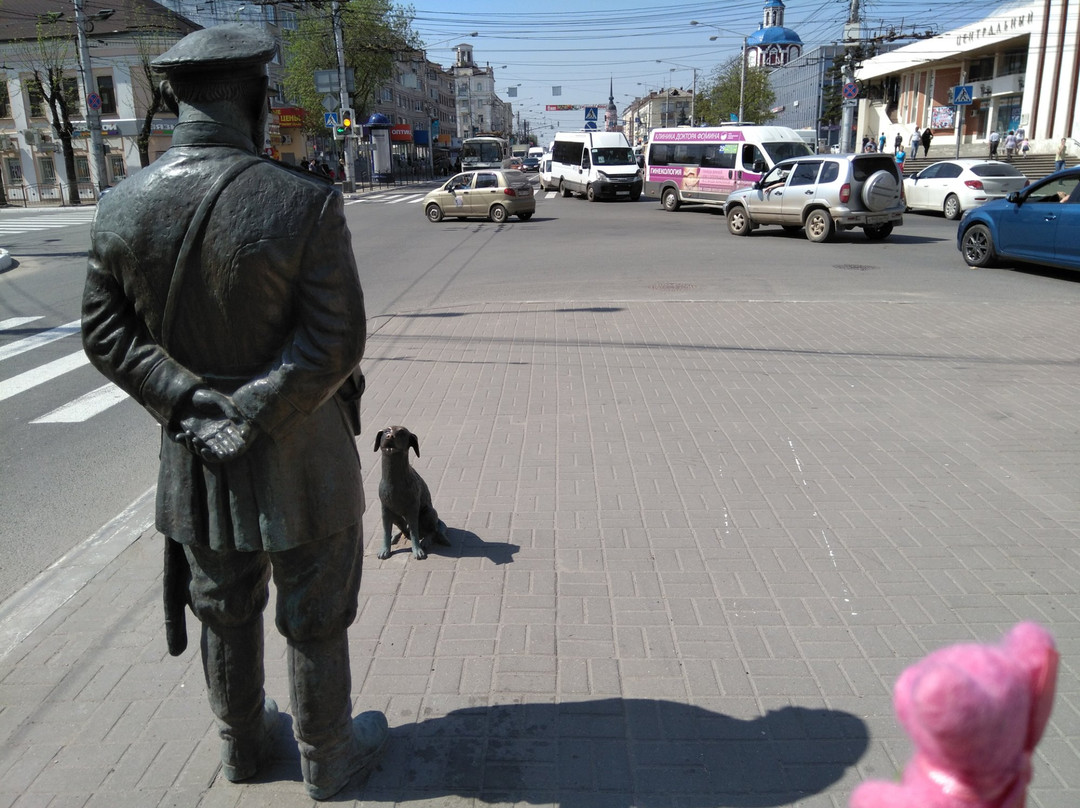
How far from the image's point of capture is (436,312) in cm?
1167

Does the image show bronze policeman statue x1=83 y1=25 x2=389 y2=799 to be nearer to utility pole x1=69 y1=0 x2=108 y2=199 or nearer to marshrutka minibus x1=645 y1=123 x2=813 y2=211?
marshrutka minibus x1=645 y1=123 x2=813 y2=211

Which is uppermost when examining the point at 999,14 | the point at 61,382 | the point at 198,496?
the point at 999,14

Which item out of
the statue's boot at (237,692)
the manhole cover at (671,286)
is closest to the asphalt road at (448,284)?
the manhole cover at (671,286)

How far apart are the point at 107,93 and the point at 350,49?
44.7 feet

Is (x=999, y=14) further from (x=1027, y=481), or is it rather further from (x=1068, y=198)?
(x=1027, y=481)

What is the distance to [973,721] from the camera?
1.05 meters

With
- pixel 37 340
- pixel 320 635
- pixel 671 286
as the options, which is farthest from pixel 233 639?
pixel 671 286

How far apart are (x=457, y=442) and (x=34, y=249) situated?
1914cm

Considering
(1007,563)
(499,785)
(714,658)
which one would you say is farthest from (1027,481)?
(499,785)

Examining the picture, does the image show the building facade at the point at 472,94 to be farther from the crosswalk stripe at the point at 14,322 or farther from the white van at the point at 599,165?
the crosswalk stripe at the point at 14,322

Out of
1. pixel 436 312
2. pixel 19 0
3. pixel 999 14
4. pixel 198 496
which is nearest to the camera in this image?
pixel 198 496

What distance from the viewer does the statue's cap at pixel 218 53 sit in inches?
88.0

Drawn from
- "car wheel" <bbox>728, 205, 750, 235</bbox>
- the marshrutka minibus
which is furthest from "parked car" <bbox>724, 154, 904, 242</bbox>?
the marshrutka minibus

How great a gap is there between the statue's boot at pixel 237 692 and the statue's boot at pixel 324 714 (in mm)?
155
